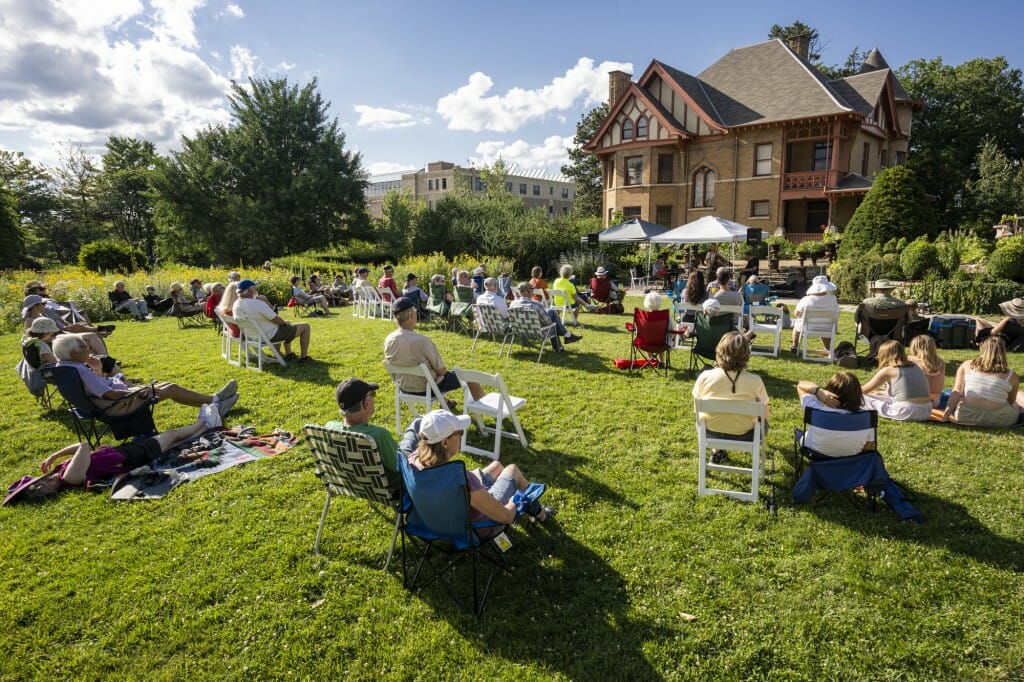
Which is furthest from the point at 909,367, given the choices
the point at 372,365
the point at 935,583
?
the point at 372,365

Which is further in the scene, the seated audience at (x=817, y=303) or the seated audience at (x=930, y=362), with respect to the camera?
the seated audience at (x=817, y=303)

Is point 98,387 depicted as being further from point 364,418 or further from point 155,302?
point 155,302

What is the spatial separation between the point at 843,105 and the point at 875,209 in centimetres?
911

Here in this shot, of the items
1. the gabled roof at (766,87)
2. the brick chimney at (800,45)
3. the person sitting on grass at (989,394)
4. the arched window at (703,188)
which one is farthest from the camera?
the brick chimney at (800,45)

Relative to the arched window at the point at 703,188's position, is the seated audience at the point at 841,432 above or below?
below

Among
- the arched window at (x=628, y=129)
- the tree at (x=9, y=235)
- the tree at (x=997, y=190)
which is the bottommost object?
the tree at (x=9, y=235)

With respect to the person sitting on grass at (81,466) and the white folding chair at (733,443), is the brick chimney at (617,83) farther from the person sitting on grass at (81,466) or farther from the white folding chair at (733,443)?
the person sitting on grass at (81,466)

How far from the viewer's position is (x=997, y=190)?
26.5m

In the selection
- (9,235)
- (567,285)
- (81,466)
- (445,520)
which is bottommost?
(81,466)

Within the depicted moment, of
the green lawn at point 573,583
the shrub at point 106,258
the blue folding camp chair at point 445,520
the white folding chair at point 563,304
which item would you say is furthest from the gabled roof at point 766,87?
the shrub at point 106,258

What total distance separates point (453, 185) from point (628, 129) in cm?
4679

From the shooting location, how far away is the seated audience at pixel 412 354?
218 inches

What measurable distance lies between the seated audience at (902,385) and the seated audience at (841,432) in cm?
192

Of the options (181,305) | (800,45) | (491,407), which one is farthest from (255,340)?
(800,45)
